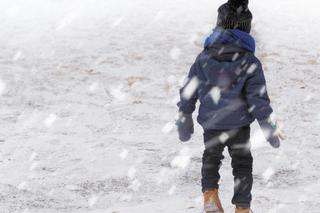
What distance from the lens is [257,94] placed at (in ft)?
12.1

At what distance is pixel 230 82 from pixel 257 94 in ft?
0.76

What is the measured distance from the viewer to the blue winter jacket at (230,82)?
12.2 ft

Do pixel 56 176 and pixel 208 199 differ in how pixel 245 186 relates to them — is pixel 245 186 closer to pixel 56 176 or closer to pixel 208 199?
pixel 208 199

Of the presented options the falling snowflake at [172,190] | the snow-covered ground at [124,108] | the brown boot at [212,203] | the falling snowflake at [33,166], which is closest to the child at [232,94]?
the brown boot at [212,203]

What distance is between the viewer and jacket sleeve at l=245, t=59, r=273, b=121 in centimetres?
369

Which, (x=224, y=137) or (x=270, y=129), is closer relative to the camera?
(x=270, y=129)

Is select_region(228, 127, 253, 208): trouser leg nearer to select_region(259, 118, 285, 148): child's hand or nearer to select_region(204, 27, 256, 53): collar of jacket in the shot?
select_region(259, 118, 285, 148): child's hand

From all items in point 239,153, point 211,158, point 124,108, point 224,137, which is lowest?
point 124,108

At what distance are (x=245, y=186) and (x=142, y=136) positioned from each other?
257 cm

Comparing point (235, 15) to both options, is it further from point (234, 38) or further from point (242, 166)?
point (242, 166)

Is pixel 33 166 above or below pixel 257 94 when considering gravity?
below

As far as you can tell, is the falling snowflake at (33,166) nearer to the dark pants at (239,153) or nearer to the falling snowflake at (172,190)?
the falling snowflake at (172,190)

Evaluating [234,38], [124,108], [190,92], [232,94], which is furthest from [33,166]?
[234,38]

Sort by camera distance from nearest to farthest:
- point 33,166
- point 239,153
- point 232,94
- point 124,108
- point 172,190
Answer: point 232,94 → point 239,153 → point 172,190 → point 33,166 → point 124,108
